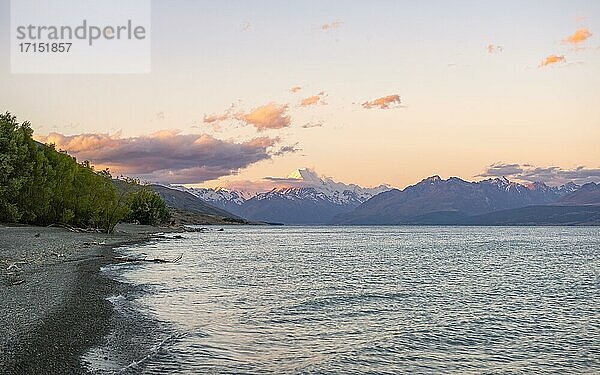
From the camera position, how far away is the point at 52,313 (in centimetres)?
2753

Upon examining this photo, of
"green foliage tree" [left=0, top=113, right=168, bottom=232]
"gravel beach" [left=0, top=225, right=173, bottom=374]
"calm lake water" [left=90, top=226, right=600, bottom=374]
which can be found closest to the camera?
"gravel beach" [left=0, top=225, right=173, bottom=374]

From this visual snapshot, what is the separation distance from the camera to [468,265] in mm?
71375

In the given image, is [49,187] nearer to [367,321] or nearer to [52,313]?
[52,313]

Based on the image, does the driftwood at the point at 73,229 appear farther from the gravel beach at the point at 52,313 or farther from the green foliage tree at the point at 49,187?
the gravel beach at the point at 52,313

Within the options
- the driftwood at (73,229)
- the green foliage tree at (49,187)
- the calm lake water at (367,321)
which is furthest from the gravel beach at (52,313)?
the driftwood at (73,229)

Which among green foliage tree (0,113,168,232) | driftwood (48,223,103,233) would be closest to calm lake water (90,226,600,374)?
green foliage tree (0,113,168,232)

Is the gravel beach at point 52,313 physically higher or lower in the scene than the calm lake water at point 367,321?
higher

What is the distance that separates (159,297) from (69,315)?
32.3 ft

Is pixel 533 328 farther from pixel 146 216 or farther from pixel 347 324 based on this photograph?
pixel 146 216

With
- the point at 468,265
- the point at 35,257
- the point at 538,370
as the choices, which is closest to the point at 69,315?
the point at 538,370

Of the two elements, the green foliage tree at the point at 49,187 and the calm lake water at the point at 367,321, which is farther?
the green foliage tree at the point at 49,187

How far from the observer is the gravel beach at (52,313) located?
1958 centimetres

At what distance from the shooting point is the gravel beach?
19578 millimetres

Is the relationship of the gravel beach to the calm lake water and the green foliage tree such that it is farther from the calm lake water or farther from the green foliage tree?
the green foliage tree
